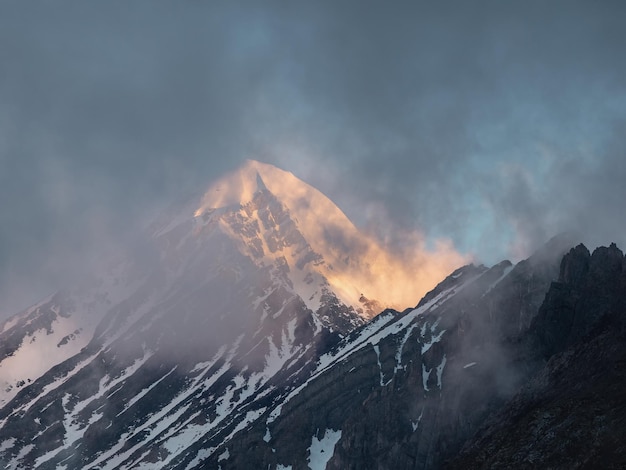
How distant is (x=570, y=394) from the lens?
16125cm

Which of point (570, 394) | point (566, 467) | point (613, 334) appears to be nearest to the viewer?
point (566, 467)

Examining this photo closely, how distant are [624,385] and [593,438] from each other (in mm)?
16683

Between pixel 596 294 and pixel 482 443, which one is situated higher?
pixel 596 294

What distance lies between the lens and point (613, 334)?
172 metres

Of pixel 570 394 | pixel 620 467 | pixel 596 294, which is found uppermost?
pixel 596 294

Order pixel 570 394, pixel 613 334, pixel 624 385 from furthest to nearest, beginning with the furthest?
pixel 613 334
pixel 570 394
pixel 624 385

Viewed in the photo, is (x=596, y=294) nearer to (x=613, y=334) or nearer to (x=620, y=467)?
(x=613, y=334)

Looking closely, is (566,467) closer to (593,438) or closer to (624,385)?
(593,438)

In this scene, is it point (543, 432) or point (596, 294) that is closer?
point (543, 432)

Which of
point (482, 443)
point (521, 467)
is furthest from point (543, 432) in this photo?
point (482, 443)

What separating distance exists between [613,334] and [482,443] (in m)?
34.7

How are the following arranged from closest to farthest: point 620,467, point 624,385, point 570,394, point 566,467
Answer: point 620,467 → point 566,467 → point 624,385 → point 570,394

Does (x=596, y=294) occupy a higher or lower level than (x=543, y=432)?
higher

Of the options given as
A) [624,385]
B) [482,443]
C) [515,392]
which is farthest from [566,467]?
[515,392]
